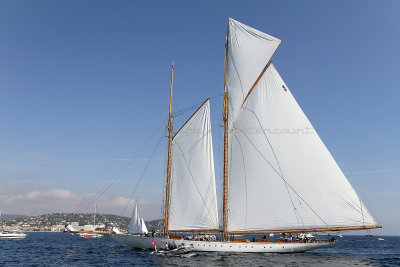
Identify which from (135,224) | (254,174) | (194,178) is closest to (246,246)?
(254,174)

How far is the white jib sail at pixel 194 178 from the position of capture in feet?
141

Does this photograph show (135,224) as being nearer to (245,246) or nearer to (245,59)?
(245,246)

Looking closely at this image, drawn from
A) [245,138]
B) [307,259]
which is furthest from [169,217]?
[307,259]

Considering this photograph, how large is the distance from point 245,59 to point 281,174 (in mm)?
16870

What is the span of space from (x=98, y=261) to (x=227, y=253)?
15.3 metres

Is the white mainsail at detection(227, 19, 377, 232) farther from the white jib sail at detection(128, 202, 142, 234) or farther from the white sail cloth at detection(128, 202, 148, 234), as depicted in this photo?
the white jib sail at detection(128, 202, 142, 234)

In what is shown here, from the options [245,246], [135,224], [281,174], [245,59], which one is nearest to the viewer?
Answer: [245,246]

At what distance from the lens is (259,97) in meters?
43.9

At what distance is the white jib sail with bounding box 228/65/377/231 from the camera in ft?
126

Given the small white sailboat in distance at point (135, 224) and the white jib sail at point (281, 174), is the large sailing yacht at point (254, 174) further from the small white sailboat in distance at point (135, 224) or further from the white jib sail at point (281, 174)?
the small white sailboat in distance at point (135, 224)

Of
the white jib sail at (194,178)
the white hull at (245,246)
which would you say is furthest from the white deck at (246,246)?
the white jib sail at (194,178)

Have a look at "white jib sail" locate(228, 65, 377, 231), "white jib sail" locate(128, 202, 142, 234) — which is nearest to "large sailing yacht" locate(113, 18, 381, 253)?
"white jib sail" locate(228, 65, 377, 231)

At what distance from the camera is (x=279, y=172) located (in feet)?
134

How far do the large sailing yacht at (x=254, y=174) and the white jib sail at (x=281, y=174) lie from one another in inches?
4.5
